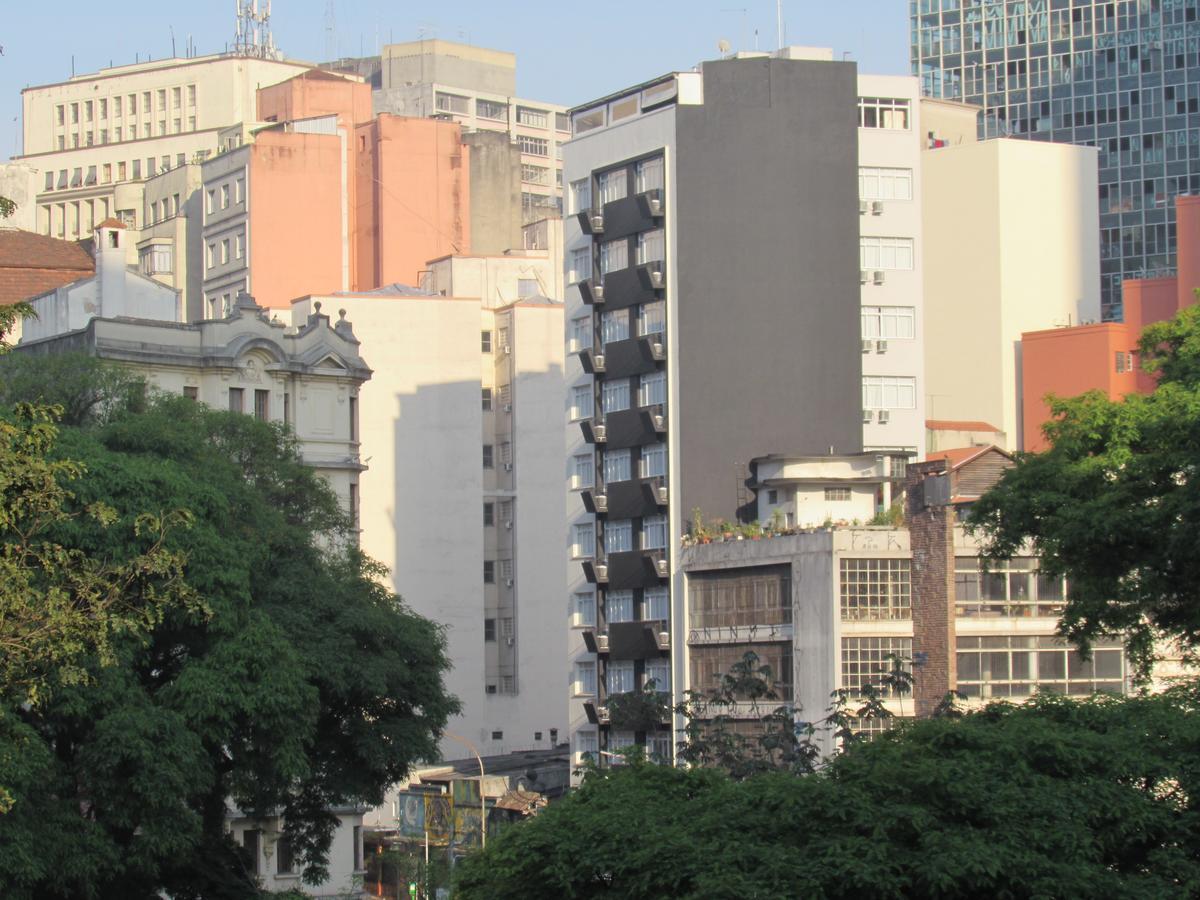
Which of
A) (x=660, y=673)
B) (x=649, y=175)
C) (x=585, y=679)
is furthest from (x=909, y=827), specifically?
(x=649, y=175)

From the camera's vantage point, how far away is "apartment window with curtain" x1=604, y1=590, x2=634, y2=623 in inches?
3452

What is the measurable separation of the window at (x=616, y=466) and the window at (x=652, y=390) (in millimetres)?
2064

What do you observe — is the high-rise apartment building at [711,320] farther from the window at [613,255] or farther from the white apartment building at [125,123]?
the white apartment building at [125,123]

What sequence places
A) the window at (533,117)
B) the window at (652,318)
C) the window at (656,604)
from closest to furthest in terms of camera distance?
the window at (656,604), the window at (652,318), the window at (533,117)

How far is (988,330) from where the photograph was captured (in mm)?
102625

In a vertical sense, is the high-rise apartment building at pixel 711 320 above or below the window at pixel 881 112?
→ below

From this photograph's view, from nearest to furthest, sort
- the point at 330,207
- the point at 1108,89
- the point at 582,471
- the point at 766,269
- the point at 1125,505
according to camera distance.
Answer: the point at 1125,505 < the point at 766,269 < the point at 582,471 < the point at 330,207 < the point at 1108,89

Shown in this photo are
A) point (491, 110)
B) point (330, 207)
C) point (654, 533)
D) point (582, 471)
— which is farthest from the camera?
point (491, 110)

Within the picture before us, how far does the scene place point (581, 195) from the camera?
Answer: 3701 inches

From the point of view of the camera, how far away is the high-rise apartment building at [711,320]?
86.6 meters

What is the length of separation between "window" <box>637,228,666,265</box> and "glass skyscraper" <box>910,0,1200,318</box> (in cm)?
5990

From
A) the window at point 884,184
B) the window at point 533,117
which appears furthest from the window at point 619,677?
the window at point 533,117

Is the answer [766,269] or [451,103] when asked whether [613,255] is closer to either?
[766,269]

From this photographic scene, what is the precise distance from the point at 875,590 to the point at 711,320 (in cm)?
1612
